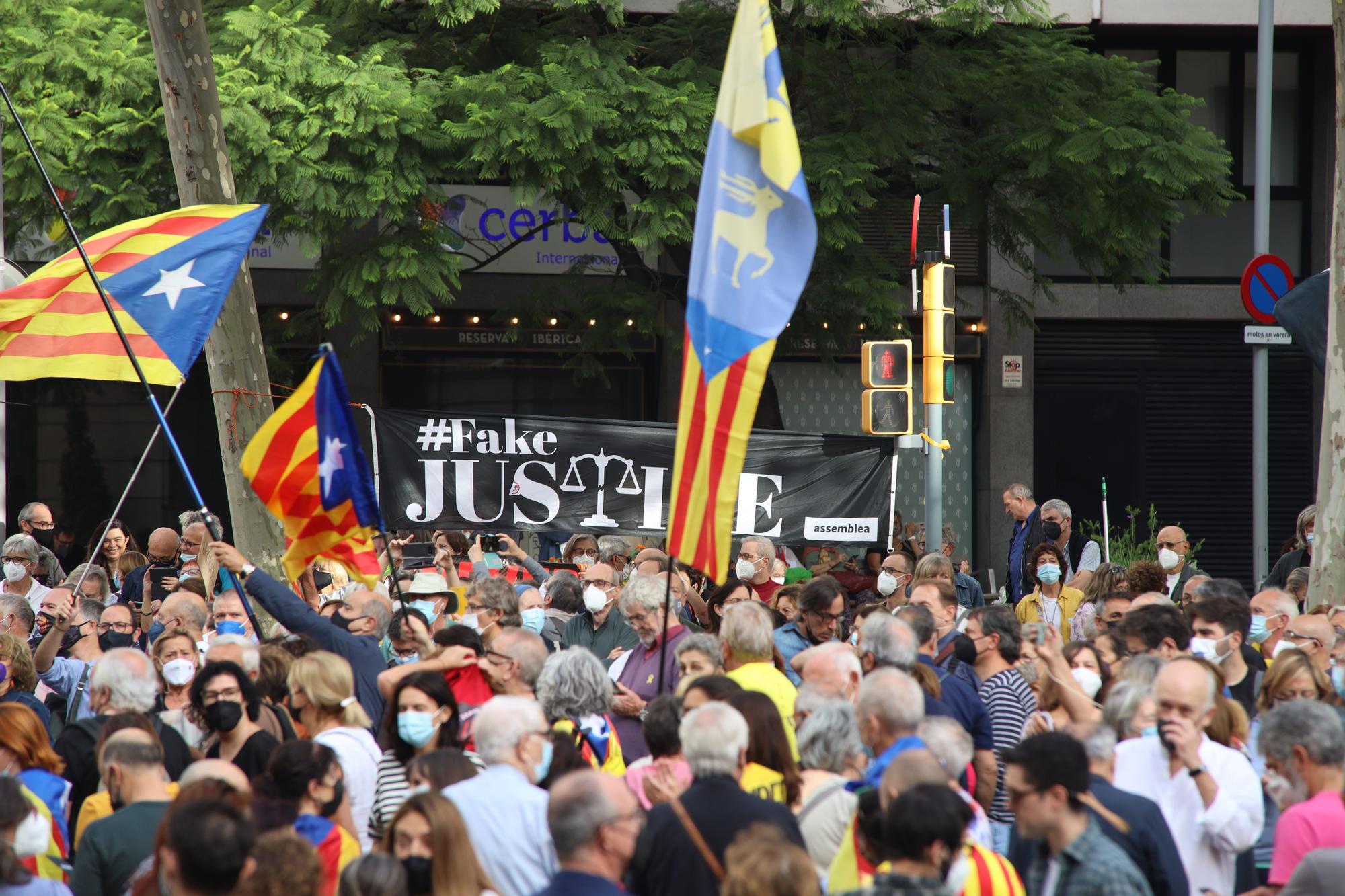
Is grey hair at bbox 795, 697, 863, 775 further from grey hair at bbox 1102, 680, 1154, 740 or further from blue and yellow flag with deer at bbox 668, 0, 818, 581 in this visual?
grey hair at bbox 1102, 680, 1154, 740

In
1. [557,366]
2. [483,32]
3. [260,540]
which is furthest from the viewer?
[557,366]

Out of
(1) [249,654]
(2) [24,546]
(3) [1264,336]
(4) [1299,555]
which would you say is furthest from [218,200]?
(3) [1264,336]

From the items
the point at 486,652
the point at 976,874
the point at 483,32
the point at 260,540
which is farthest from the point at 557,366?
the point at 976,874

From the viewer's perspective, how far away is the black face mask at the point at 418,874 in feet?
14.5

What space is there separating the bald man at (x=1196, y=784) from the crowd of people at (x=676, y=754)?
0.03ft

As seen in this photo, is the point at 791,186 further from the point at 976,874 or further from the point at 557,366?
the point at 557,366

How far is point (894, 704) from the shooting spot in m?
5.19

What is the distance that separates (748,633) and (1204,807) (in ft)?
7.41

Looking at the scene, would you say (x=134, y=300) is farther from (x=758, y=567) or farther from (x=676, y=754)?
(x=676, y=754)

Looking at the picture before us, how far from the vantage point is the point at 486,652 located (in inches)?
271

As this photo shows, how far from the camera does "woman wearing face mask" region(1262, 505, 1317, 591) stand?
12.4 meters

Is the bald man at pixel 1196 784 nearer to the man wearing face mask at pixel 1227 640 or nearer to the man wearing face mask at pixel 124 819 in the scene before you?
the man wearing face mask at pixel 1227 640

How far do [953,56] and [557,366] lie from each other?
260 inches

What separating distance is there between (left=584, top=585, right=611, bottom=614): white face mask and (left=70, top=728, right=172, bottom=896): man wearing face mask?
4293 mm
